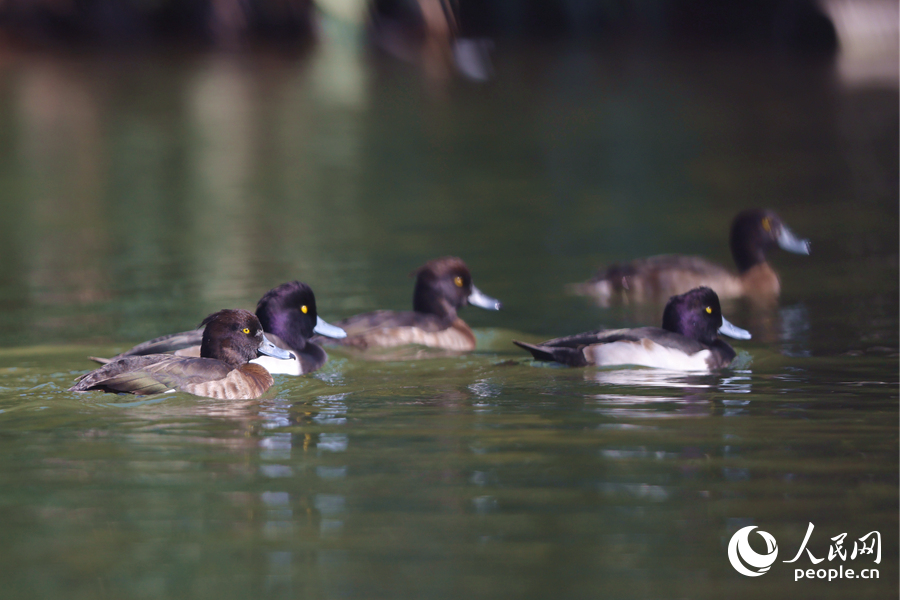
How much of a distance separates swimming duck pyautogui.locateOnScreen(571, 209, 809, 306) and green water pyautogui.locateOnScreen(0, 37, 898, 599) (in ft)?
0.92

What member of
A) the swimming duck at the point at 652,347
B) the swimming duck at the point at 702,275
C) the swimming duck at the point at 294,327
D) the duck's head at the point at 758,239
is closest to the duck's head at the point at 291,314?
the swimming duck at the point at 294,327

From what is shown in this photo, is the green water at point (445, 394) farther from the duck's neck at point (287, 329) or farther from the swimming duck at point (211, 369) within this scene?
the duck's neck at point (287, 329)

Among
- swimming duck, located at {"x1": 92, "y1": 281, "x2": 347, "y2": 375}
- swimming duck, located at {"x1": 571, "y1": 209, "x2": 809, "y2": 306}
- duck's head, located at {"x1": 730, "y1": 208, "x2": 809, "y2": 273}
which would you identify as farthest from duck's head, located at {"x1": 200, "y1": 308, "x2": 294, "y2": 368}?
duck's head, located at {"x1": 730, "y1": 208, "x2": 809, "y2": 273}

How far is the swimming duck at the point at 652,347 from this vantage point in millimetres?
8398

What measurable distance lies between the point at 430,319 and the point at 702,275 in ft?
9.36

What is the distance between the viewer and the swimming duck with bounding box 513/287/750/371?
840 centimetres

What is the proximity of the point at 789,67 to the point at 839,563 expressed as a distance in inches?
1296

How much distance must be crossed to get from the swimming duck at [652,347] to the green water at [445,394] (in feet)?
0.50

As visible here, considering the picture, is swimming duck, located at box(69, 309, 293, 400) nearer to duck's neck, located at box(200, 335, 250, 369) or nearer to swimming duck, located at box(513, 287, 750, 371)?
duck's neck, located at box(200, 335, 250, 369)

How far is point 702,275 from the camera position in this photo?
11359mm

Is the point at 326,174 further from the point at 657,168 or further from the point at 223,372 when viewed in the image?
the point at 223,372

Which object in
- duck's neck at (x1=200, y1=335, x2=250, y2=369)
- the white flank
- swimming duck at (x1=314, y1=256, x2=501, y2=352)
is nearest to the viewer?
duck's neck at (x1=200, y1=335, x2=250, y2=369)

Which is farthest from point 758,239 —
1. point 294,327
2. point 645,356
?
point 294,327

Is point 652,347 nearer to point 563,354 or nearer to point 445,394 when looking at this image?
point 563,354
